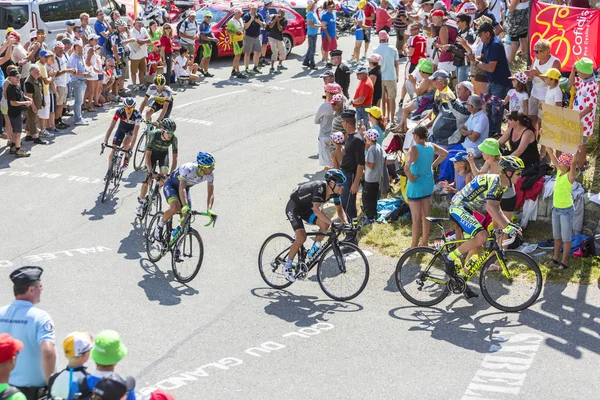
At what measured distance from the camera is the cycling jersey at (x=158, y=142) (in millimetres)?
14242

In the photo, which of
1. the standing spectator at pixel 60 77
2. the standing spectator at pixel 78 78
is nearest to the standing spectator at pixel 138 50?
the standing spectator at pixel 78 78

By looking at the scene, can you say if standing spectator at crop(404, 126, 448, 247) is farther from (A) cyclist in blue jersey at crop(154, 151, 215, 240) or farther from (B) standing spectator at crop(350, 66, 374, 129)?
(B) standing spectator at crop(350, 66, 374, 129)

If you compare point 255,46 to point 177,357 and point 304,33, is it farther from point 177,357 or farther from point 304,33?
point 177,357

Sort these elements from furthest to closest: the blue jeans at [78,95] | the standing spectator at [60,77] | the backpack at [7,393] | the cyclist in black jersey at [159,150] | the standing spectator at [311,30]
A: the standing spectator at [311,30], the blue jeans at [78,95], the standing spectator at [60,77], the cyclist in black jersey at [159,150], the backpack at [7,393]

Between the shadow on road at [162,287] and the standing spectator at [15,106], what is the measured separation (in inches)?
252

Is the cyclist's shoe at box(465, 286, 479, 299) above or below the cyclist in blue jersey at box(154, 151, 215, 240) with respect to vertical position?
below

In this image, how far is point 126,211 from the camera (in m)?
14.8

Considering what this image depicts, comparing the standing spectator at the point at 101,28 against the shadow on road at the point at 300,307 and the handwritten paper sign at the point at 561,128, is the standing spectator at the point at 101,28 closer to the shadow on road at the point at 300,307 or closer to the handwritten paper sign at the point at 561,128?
the shadow on road at the point at 300,307

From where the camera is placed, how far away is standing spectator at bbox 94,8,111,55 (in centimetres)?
2214

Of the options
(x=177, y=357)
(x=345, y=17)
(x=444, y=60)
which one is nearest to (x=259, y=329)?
(x=177, y=357)

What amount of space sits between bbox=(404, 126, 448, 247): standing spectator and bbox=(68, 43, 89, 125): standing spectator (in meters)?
9.99

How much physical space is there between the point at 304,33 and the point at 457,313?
56.7 feet

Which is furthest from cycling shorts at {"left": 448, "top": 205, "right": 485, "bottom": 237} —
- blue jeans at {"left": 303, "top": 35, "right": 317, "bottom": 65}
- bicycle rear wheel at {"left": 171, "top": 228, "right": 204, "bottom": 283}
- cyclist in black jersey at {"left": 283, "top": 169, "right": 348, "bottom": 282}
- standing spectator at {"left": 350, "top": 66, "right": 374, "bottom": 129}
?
blue jeans at {"left": 303, "top": 35, "right": 317, "bottom": 65}

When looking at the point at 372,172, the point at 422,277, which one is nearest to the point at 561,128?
the point at 372,172
